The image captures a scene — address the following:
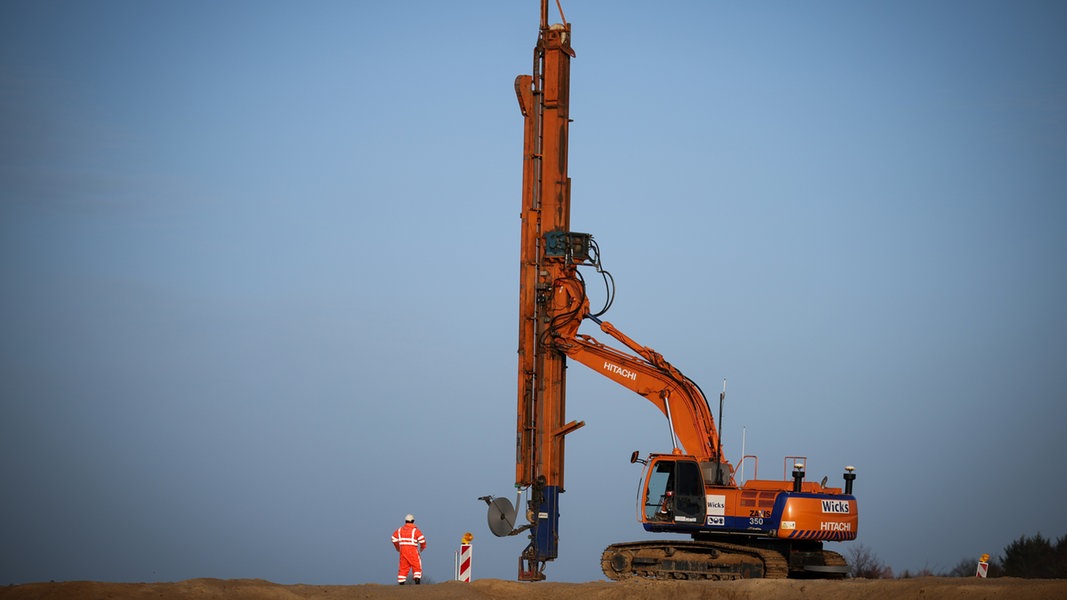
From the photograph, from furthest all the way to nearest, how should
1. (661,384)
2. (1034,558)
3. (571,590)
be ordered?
(1034,558), (661,384), (571,590)

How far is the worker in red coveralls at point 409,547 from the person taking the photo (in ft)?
78.2

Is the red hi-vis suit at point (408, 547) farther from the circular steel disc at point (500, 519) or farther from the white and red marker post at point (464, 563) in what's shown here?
the circular steel disc at point (500, 519)

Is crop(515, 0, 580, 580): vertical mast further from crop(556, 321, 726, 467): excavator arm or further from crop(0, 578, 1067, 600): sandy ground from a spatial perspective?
crop(0, 578, 1067, 600): sandy ground

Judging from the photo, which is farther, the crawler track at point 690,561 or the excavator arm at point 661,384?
the excavator arm at point 661,384

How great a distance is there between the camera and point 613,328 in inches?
1117

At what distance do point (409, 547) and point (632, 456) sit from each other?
5050 millimetres

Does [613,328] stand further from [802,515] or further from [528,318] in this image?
[802,515]

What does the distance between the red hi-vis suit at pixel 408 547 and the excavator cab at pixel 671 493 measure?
15.4 ft

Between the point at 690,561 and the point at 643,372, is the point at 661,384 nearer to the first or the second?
the point at 643,372

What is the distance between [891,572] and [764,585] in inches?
464

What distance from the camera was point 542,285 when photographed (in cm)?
2881

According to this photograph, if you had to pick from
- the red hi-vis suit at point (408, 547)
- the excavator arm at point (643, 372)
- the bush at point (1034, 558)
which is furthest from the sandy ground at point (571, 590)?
the bush at point (1034, 558)

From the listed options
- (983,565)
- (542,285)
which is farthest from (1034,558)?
(542,285)

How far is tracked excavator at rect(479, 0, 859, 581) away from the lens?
25.1 m
